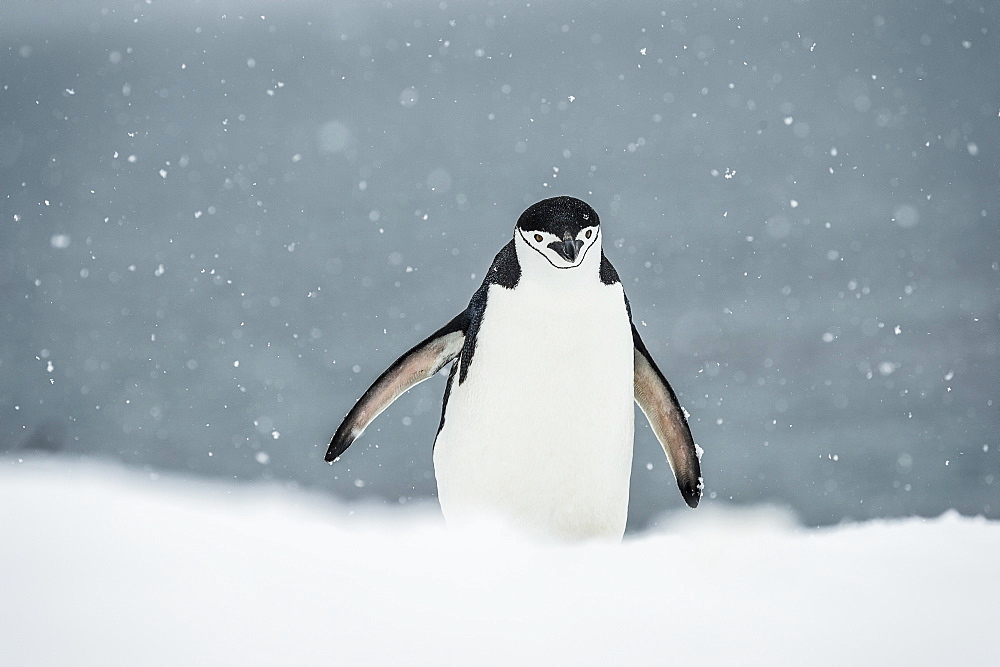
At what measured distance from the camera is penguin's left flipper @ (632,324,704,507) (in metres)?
1.99

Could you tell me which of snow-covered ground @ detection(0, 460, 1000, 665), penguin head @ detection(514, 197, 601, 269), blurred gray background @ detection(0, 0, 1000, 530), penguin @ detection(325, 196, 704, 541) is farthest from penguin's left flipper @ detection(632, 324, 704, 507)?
blurred gray background @ detection(0, 0, 1000, 530)

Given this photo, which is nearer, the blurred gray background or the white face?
the white face

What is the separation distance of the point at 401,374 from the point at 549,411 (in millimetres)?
435

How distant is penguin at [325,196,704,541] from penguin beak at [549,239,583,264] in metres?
0.04

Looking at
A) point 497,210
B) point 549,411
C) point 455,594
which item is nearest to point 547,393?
point 549,411

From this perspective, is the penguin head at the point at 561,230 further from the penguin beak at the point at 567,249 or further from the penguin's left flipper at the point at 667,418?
the penguin's left flipper at the point at 667,418

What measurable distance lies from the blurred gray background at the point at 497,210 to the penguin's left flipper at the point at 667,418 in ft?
15.1

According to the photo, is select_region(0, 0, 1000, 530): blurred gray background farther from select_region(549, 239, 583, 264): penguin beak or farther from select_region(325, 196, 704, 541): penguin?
select_region(549, 239, 583, 264): penguin beak

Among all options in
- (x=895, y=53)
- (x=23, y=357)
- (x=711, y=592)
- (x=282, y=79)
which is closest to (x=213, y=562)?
(x=711, y=592)

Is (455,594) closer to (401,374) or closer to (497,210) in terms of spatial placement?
(401,374)

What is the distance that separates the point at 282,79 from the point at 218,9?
36.8 inches

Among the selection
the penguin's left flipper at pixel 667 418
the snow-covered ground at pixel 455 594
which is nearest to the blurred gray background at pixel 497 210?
the penguin's left flipper at pixel 667 418

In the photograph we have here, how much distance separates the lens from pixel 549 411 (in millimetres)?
1752

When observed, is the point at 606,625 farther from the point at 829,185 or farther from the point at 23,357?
the point at 23,357
